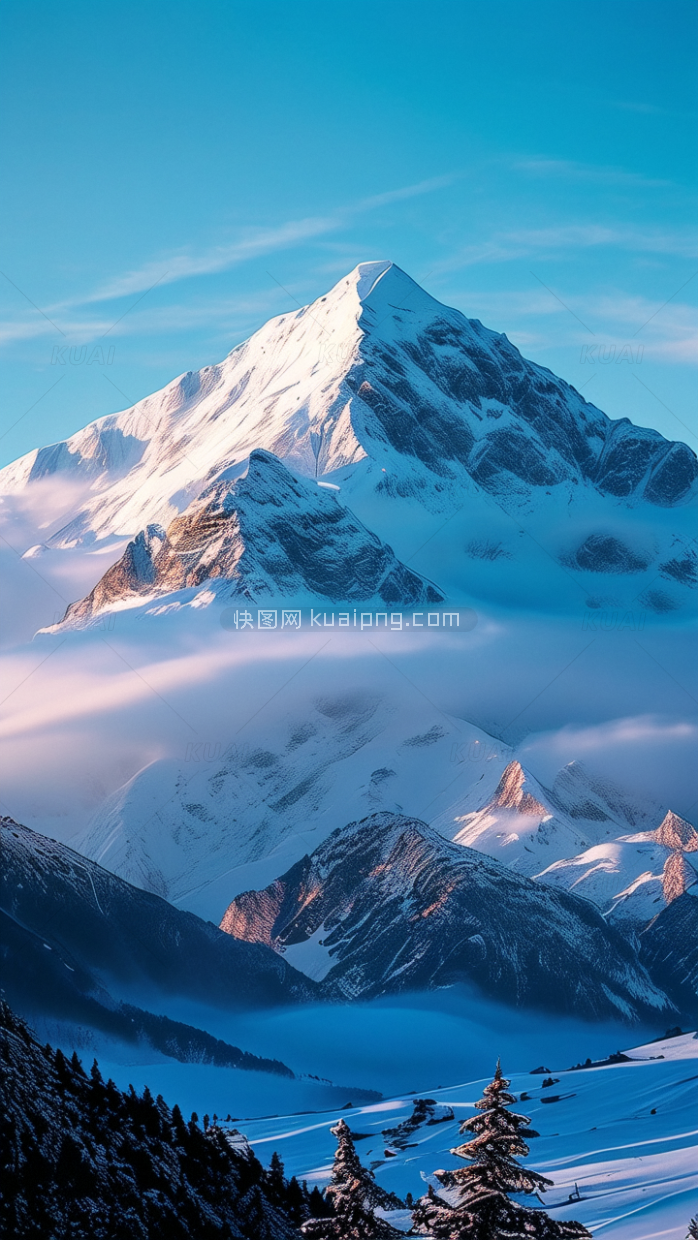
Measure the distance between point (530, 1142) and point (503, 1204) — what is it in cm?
14111

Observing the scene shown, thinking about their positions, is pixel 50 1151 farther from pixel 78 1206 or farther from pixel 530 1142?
pixel 530 1142

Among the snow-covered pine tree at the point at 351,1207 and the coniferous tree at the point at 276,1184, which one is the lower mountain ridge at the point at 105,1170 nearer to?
the coniferous tree at the point at 276,1184

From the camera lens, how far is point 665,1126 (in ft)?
628

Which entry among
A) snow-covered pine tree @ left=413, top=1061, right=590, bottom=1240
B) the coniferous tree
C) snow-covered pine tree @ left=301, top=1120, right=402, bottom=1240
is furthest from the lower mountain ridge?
snow-covered pine tree @ left=413, top=1061, right=590, bottom=1240

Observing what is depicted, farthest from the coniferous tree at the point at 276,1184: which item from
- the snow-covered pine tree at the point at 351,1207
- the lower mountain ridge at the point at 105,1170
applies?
the snow-covered pine tree at the point at 351,1207

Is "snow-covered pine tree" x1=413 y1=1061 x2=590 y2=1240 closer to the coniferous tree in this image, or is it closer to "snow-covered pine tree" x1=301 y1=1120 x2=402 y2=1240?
"snow-covered pine tree" x1=301 y1=1120 x2=402 y2=1240

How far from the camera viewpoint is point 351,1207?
6606 centimetres

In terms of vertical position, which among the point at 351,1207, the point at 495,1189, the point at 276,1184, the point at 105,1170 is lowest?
the point at 495,1189

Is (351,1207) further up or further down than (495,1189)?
further up

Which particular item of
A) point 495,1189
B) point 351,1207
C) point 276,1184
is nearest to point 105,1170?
point 351,1207

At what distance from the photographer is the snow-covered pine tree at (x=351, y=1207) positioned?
6556cm

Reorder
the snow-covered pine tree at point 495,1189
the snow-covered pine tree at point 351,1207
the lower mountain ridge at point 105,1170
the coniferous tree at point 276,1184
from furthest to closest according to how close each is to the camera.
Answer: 1. the coniferous tree at point 276,1184
2. the lower mountain ridge at point 105,1170
3. the snow-covered pine tree at point 351,1207
4. the snow-covered pine tree at point 495,1189

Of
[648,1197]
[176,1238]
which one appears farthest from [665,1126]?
[176,1238]

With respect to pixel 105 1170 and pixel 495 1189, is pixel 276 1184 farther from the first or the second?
pixel 495 1189
